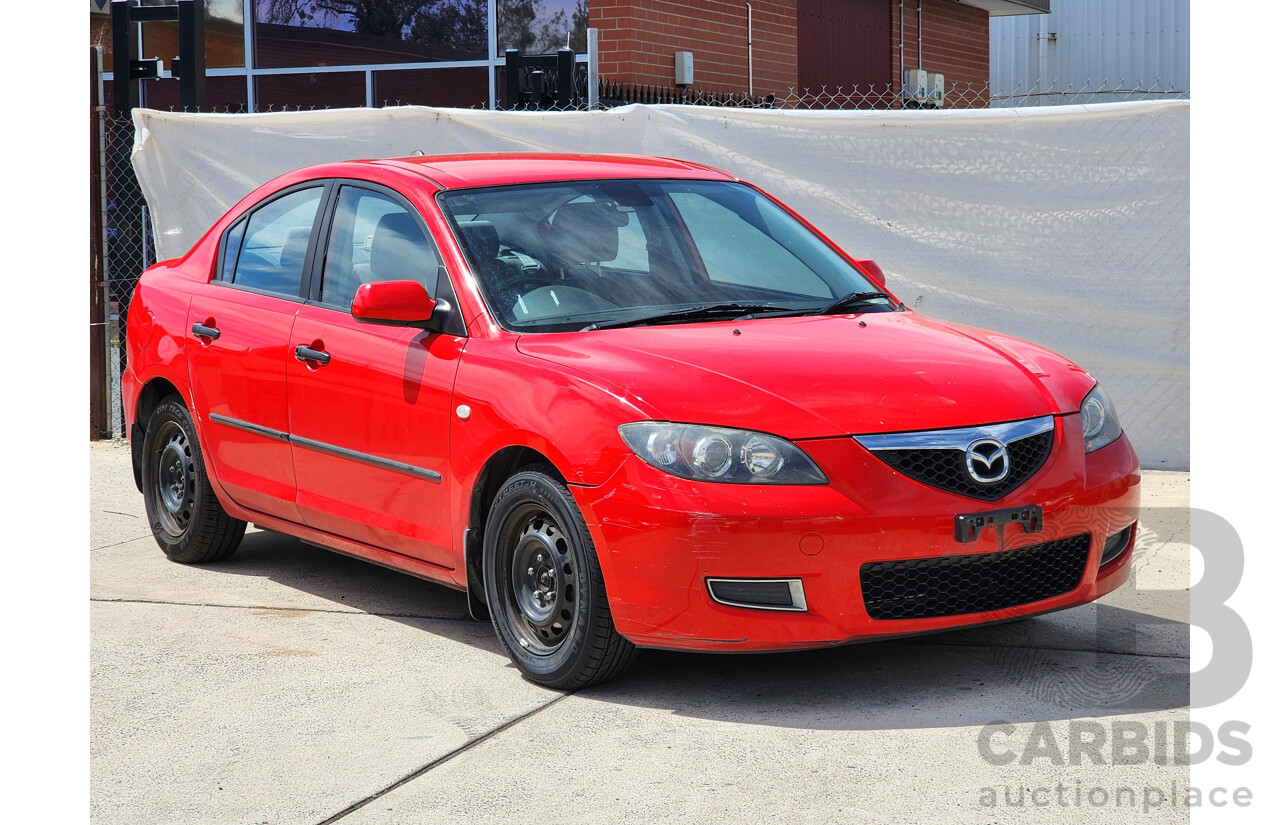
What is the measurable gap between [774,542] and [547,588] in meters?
0.88

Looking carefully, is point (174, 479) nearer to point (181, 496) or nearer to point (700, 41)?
point (181, 496)

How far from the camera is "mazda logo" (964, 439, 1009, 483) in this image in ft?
14.4

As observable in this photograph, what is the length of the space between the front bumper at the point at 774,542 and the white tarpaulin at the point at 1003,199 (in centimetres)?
426

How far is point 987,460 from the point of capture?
4.42 meters

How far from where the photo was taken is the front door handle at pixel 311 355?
18.3 feet

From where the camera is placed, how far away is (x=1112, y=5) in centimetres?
2828

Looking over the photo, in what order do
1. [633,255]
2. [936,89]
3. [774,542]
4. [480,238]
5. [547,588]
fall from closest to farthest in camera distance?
[774,542] < [547,588] < [480,238] < [633,255] < [936,89]

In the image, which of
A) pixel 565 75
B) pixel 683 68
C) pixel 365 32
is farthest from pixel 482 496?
pixel 365 32

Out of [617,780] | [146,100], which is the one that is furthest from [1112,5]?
[617,780]

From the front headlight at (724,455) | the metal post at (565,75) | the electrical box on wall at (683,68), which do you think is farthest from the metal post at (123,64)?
the front headlight at (724,455)

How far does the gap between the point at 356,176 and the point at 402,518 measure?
4.68ft

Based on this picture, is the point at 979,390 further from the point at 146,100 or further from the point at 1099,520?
the point at 146,100

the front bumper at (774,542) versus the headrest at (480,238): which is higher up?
the headrest at (480,238)

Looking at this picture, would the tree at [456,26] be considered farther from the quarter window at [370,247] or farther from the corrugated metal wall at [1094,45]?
the corrugated metal wall at [1094,45]
